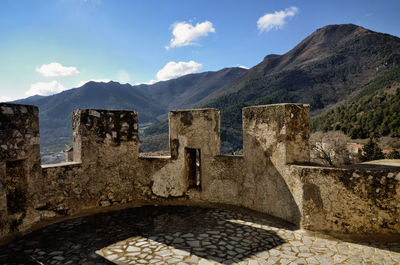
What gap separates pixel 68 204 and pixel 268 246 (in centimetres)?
317

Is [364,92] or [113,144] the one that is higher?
[364,92]

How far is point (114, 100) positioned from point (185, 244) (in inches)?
3707

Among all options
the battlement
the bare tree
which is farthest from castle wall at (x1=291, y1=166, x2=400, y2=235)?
the bare tree

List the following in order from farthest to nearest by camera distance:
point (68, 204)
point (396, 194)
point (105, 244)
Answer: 1. point (68, 204)
2. point (105, 244)
3. point (396, 194)

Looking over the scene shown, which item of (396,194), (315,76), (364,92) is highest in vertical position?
(315,76)

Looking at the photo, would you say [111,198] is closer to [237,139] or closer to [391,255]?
[391,255]

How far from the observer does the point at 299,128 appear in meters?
3.83

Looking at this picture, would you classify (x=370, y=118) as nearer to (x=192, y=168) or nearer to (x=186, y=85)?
(x=192, y=168)

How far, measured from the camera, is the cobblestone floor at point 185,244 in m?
2.71

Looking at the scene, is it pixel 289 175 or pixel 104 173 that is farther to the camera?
pixel 104 173

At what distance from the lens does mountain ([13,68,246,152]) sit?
7302 centimetres

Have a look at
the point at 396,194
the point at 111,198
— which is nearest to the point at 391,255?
the point at 396,194

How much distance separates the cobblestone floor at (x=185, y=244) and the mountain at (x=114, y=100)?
58.4 meters

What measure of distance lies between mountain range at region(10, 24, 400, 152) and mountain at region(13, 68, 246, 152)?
28cm
